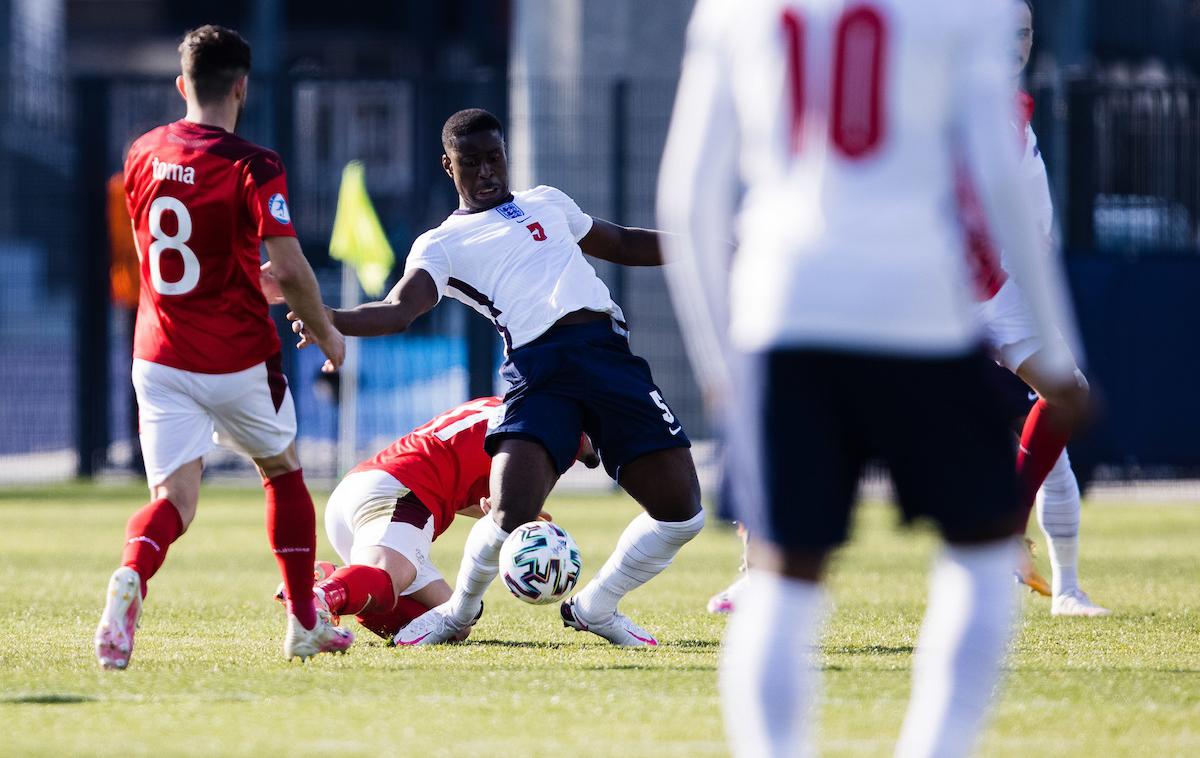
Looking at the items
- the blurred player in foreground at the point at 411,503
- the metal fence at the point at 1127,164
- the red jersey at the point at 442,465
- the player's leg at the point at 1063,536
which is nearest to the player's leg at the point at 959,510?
the blurred player in foreground at the point at 411,503

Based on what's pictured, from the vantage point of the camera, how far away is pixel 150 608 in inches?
314

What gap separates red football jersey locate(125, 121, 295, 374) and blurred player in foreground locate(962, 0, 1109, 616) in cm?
265

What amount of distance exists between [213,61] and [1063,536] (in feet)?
13.8

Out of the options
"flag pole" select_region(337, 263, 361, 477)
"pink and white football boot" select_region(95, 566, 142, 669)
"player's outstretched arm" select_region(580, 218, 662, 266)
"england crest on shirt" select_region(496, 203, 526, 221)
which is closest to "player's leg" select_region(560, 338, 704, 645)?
"player's outstretched arm" select_region(580, 218, 662, 266)

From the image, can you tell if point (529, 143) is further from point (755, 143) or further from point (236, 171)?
point (755, 143)

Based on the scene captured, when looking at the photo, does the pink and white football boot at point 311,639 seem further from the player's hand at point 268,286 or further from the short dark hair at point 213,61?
the short dark hair at point 213,61

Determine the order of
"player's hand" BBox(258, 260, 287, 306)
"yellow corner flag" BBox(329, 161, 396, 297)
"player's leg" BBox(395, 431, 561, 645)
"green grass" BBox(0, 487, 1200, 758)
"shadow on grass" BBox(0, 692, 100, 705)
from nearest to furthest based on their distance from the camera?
1. "green grass" BBox(0, 487, 1200, 758)
2. "shadow on grass" BBox(0, 692, 100, 705)
3. "player's hand" BBox(258, 260, 287, 306)
4. "player's leg" BBox(395, 431, 561, 645)
5. "yellow corner flag" BBox(329, 161, 396, 297)

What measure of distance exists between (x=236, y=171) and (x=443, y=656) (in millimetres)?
1853

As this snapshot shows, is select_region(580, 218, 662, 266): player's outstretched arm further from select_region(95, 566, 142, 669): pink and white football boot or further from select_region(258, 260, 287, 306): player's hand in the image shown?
select_region(95, 566, 142, 669): pink and white football boot

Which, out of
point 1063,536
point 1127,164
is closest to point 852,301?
point 1063,536

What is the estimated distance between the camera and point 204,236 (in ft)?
18.8

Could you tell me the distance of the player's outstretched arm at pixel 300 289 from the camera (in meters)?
5.65

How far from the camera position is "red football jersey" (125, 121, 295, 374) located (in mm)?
5711

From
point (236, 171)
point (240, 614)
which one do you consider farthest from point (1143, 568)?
point (236, 171)
